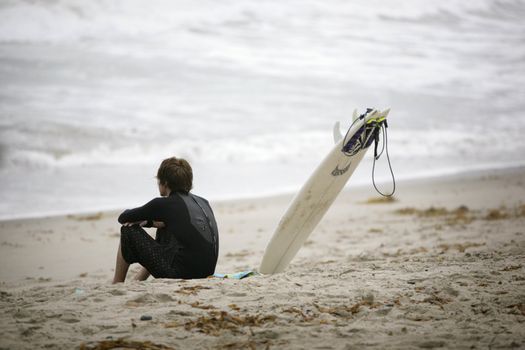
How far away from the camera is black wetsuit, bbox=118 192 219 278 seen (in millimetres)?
4395

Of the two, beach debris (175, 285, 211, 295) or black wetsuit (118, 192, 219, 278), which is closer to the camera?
beach debris (175, 285, 211, 295)

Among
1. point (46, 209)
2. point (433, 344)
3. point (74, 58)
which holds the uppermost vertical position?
point (74, 58)

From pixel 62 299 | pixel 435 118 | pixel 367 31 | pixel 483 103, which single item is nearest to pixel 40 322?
pixel 62 299

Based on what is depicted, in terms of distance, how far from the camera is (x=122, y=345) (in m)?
3.20

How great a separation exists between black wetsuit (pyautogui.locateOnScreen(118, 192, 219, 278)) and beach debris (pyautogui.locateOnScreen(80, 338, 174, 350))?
1.25 metres

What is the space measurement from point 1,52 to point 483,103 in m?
15.3

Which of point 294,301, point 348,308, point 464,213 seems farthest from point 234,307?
point 464,213

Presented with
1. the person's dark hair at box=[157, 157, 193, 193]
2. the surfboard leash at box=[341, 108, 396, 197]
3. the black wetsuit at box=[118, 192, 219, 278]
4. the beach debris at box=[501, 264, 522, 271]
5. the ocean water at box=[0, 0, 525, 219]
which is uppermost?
the ocean water at box=[0, 0, 525, 219]

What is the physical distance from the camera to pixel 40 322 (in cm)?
359

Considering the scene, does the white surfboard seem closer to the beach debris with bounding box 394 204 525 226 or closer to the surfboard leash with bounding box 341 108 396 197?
the surfboard leash with bounding box 341 108 396 197

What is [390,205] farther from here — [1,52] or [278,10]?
[278,10]

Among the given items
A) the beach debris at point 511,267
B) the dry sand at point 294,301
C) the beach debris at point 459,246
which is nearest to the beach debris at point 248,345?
the dry sand at point 294,301

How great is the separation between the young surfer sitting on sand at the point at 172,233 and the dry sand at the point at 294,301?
17 cm

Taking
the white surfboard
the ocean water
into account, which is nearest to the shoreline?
the ocean water
